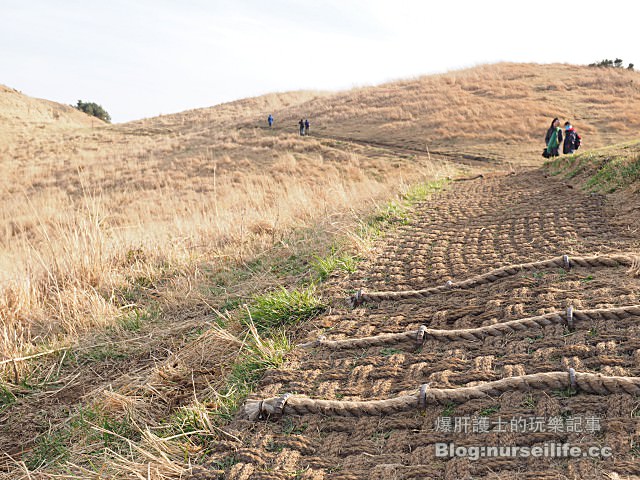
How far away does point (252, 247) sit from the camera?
20.0 ft

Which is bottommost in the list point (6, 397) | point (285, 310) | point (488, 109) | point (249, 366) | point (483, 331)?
point (6, 397)

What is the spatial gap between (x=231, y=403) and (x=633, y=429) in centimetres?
180

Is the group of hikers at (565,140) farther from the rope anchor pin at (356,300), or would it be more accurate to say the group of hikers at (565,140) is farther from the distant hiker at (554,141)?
the rope anchor pin at (356,300)

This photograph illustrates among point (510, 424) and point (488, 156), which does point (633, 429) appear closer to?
point (510, 424)

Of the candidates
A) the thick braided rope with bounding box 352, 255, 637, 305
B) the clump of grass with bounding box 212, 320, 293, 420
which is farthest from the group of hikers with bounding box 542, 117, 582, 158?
the clump of grass with bounding box 212, 320, 293, 420

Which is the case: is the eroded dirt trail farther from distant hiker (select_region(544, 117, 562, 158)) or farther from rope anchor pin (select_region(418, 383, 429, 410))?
distant hiker (select_region(544, 117, 562, 158))

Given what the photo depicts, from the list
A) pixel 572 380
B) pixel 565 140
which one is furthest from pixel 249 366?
pixel 565 140

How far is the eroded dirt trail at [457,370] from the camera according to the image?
1887 mm

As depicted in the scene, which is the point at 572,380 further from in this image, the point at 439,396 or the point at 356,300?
the point at 356,300

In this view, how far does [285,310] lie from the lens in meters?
3.53

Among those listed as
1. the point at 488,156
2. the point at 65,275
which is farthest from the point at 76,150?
the point at 65,275

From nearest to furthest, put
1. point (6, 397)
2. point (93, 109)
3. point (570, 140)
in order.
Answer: point (6, 397) < point (570, 140) < point (93, 109)

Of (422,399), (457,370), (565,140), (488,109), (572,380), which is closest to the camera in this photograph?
(572,380)

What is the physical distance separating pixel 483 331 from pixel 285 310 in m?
1.40
